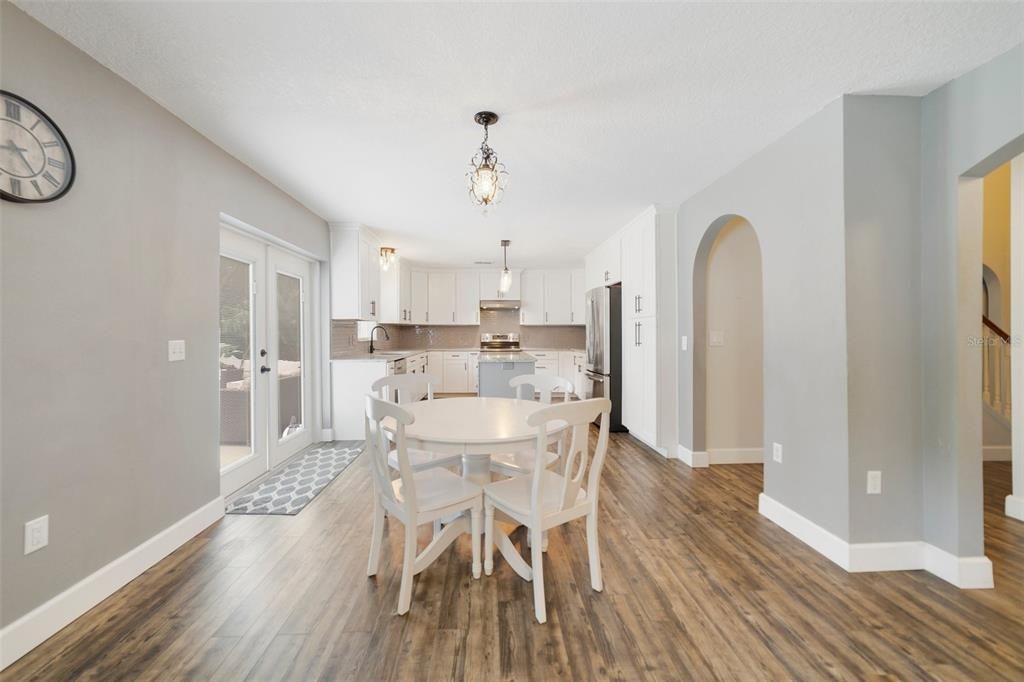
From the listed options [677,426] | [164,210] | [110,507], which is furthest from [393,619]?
[677,426]

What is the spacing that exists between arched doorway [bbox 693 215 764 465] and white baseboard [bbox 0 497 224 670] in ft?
12.4

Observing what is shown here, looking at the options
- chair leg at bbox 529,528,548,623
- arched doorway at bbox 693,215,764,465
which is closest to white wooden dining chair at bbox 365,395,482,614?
chair leg at bbox 529,528,548,623

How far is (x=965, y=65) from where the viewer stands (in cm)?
188

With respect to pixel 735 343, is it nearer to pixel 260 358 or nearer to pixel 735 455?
pixel 735 455

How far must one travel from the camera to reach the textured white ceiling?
1.58 metres

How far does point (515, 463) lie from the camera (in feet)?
7.66

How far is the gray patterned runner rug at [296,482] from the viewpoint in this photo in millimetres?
2844

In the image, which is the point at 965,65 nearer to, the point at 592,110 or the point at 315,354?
the point at 592,110

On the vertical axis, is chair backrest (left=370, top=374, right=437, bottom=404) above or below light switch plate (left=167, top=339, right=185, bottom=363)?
below

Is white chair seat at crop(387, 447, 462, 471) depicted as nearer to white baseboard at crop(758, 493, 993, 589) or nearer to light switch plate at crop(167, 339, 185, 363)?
light switch plate at crop(167, 339, 185, 363)

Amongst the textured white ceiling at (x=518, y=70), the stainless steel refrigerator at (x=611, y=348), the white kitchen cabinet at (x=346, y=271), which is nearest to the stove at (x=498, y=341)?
the stainless steel refrigerator at (x=611, y=348)

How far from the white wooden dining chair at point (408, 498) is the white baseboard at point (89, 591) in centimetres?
113

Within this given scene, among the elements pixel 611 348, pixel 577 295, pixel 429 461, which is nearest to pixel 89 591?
pixel 429 461

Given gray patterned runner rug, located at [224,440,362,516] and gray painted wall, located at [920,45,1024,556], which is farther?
gray patterned runner rug, located at [224,440,362,516]
